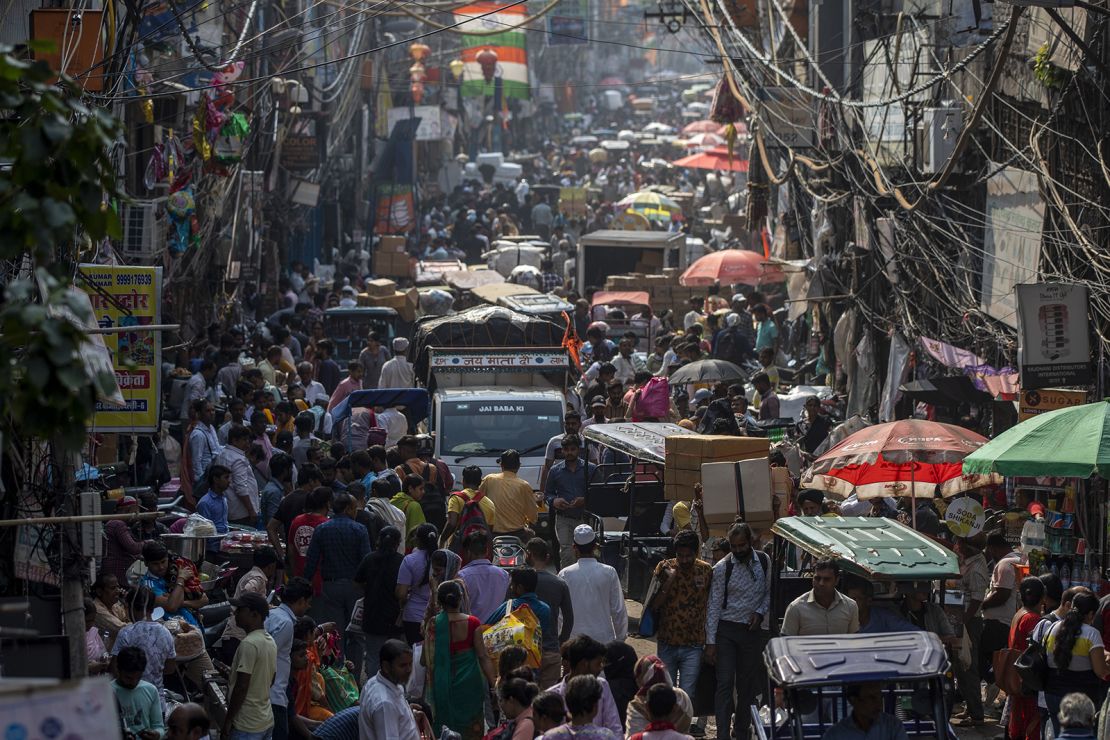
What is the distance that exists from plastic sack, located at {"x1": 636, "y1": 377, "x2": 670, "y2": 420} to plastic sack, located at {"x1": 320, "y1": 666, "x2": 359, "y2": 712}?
815 cm

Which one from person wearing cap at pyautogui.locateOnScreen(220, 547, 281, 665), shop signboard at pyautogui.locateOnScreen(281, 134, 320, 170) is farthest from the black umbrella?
shop signboard at pyautogui.locateOnScreen(281, 134, 320, 170)

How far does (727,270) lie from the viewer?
2773 cm

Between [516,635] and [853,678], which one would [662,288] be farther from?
[853,678]

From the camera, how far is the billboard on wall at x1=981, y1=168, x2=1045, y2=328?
51.7 feet

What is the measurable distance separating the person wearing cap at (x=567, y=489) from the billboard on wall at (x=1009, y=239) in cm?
441

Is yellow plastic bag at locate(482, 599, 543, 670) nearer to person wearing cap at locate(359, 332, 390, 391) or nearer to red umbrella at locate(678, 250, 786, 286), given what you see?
person wearing cap at locate(359, 332, 390, 391)

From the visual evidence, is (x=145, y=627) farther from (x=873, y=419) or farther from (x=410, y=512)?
(x=873, y=419)


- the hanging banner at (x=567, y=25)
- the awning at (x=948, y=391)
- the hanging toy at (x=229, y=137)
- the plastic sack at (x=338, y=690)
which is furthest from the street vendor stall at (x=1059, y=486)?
the hanging banner at (x=567, y=25)

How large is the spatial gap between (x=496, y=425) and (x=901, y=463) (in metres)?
4.64

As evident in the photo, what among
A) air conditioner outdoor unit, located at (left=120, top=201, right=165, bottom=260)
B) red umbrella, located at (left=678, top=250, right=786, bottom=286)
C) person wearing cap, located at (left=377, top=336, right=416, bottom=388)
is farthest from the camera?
red umbrella, located at (left=678, top=250, right=786, bottom=286)

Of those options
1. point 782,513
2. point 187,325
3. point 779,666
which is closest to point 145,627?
point 779,666

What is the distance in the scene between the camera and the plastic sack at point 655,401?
17.4 meters

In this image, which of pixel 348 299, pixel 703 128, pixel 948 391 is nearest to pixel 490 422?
pixel 948 391

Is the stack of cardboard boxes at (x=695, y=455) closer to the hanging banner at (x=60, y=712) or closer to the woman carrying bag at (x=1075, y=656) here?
the woman carrying bag at (x=1075, y=656)
